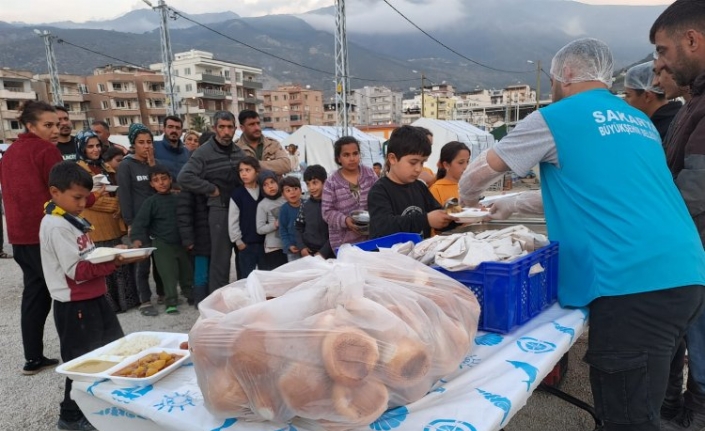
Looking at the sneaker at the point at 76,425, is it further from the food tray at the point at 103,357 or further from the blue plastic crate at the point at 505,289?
the blue plastic crate at the point at 505,289

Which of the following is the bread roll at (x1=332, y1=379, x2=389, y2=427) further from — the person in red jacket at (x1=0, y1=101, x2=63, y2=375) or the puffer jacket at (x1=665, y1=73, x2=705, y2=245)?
the person in red jacket at (x1=0, y1=101, x2=63, y2=375)

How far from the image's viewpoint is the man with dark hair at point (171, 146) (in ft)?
16.5

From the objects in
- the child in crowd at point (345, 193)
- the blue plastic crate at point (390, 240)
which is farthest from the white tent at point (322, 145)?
the blue plastic crate at point (390, 240)

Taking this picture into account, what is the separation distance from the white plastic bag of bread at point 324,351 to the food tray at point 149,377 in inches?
15.2

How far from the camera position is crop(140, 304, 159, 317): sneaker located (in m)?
4.45

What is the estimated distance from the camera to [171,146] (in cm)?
511

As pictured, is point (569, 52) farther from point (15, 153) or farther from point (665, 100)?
point (15, 153)

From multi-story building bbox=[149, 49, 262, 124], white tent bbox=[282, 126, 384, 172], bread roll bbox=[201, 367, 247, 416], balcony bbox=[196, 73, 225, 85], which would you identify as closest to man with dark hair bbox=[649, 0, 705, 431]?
bread roll bbox=[201, 367, 247, 416]

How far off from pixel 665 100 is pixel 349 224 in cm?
233

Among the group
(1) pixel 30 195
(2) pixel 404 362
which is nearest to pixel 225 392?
(2) pixel 404 362

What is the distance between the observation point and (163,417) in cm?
116

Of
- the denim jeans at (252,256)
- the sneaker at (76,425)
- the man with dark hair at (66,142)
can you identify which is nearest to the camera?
the sneaker at (76,425)

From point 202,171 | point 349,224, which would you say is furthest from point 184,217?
point 349,224

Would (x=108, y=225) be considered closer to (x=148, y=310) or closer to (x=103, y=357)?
(x=148, y=310)
